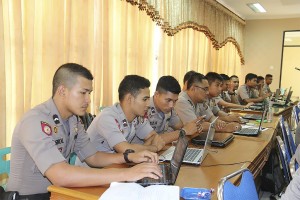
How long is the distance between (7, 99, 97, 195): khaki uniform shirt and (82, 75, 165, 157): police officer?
28 cm

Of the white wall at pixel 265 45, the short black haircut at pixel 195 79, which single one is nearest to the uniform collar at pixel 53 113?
the short black haircut at pixel 195 79

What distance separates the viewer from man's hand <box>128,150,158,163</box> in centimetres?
162

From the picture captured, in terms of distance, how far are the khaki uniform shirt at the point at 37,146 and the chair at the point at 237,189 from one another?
756mm

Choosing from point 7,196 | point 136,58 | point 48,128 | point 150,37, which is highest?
point 150,37

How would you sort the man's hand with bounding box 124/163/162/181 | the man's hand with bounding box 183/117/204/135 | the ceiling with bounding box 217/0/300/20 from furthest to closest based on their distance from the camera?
the ceiling with bounding box 217/0/300/20 < the man's hand with bounding box 183/117/204/135 < the man's hand with bounding box 124/163/162/181

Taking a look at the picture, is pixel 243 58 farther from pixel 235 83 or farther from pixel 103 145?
pixel 103 145

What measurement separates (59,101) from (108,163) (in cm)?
46

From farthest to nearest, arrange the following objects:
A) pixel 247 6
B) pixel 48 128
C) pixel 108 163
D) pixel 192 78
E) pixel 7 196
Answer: pixel 247 6 < pixel 192 78 < pixel 108 163 < pixel 48 128 < pixel 7 196

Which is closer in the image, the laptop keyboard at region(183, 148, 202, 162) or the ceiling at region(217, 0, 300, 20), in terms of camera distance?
the laptop keyboard at region(183, 148, 202, 162)

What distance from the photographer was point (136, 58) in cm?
399

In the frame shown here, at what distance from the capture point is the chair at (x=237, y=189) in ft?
3.06

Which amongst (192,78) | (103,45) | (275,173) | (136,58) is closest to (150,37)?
(136,58)

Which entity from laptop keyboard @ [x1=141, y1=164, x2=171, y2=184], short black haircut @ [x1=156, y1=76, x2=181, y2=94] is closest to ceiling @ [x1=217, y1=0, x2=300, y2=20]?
short black haircut @ [x1=156, y1=76, x2=181, y2=94]

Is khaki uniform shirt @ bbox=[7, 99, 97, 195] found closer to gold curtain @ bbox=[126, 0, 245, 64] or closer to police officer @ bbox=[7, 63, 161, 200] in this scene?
police officer @ bbox=[7, 63, 161, 200]
